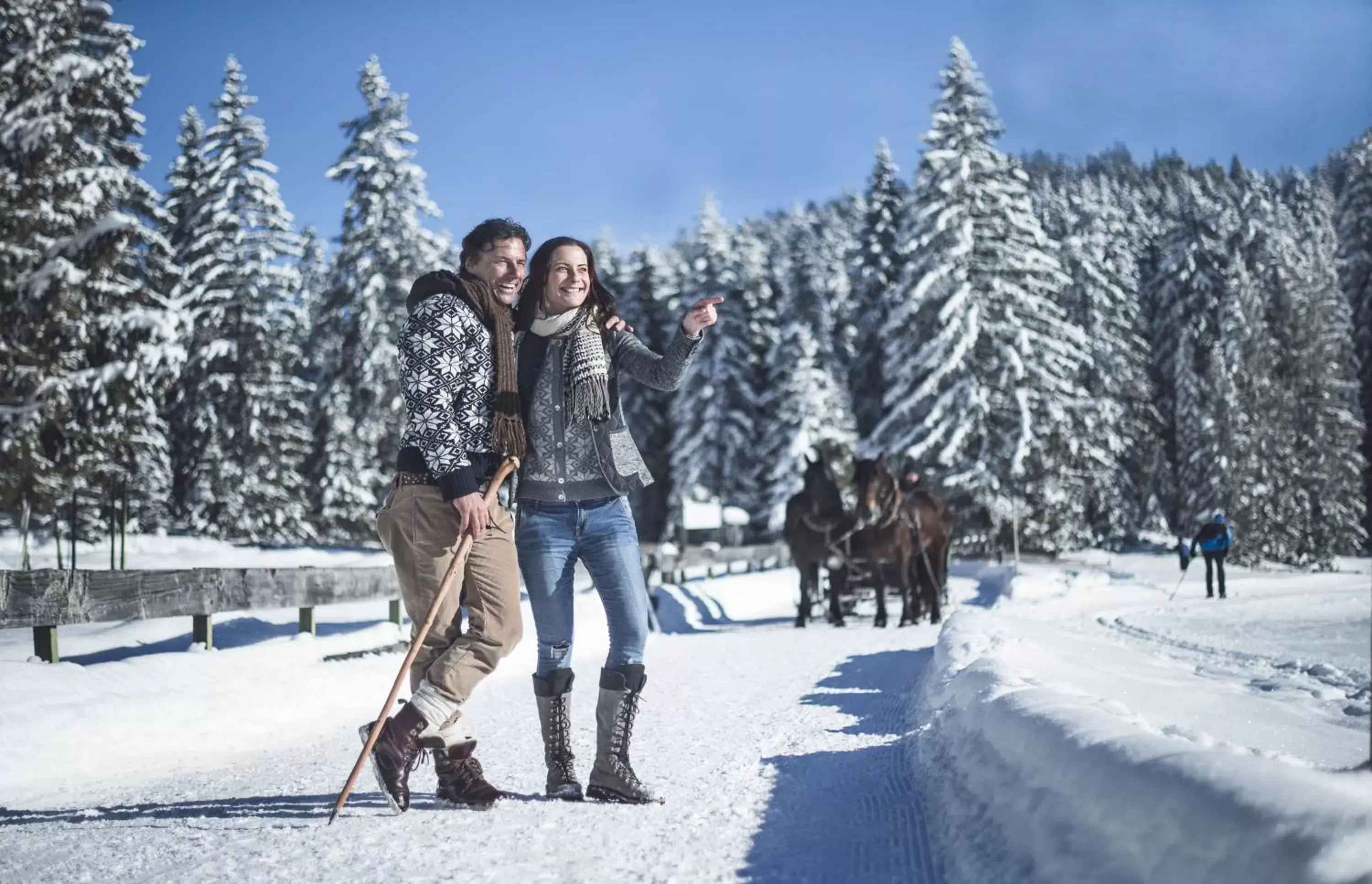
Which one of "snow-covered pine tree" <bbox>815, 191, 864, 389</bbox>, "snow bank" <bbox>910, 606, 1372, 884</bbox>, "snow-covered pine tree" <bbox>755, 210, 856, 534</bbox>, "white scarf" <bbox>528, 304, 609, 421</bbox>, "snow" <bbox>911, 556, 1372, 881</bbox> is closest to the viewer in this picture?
"snow bank" <bbox>910, 606, 1372, 884</bbox>

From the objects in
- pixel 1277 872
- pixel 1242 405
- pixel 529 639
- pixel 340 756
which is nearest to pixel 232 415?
pixel 529 639

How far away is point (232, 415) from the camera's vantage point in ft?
108

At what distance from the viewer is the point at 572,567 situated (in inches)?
174

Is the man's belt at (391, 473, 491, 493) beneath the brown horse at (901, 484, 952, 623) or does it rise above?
above

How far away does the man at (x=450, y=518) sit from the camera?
405 cm

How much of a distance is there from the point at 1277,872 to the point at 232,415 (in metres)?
34.6

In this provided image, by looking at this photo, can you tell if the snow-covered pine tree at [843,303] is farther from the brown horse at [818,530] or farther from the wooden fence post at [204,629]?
the wooden fence post at [204,629]

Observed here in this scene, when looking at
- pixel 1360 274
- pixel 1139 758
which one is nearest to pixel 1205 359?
pixel 1360 274

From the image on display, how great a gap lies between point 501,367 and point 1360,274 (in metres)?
51.5

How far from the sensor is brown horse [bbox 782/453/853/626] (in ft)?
49.4

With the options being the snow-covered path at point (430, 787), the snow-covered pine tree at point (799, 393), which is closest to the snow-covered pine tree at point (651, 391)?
the snow-covered pine tree at point (799, 393)

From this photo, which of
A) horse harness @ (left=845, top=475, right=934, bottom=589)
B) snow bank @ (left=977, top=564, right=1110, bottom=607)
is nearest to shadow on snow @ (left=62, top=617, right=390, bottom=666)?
horse harness @ (left=845, top=475, right=934, bottom=589)

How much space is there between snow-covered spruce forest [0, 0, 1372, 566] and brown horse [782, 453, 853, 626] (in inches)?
148

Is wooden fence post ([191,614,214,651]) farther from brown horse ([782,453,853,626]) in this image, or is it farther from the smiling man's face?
brown horse ([782,453,853,626])
